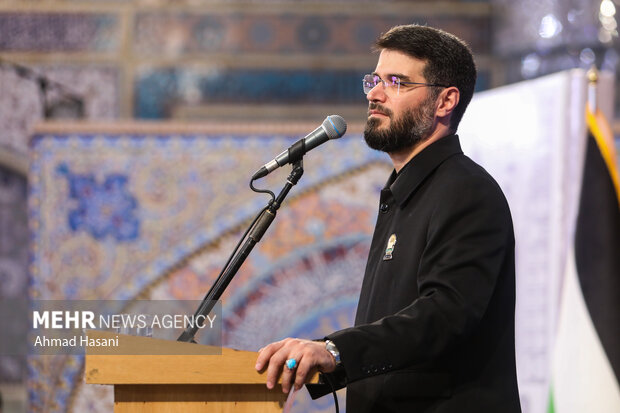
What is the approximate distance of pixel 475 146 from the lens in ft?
11.0

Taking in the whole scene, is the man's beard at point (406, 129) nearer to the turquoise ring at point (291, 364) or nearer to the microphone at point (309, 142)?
the microphone at point (309, 142)

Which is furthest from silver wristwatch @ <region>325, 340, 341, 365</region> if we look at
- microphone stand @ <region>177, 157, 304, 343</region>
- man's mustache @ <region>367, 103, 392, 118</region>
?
man's mustache @ <region>367, 103, 392, 118</region>

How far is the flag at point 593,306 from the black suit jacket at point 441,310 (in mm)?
1324

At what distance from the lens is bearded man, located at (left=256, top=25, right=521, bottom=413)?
1.47m

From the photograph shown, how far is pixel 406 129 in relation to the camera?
1806mm

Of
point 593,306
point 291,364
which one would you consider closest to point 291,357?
point 291,364

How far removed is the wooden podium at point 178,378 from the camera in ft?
4.67

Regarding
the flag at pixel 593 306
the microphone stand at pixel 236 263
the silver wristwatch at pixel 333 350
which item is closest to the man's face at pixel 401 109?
the microphone stand at pixel 236 263

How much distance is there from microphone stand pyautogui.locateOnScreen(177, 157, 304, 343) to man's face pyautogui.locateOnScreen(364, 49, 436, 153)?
18 centimetres

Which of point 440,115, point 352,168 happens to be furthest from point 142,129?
point 440,115

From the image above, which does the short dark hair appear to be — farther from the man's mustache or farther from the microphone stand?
the microphone stand

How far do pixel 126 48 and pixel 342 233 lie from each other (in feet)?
5.42

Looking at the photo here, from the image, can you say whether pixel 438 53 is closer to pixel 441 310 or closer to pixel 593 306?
pixel 441 310

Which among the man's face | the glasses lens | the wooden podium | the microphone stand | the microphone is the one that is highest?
the glasses lens
